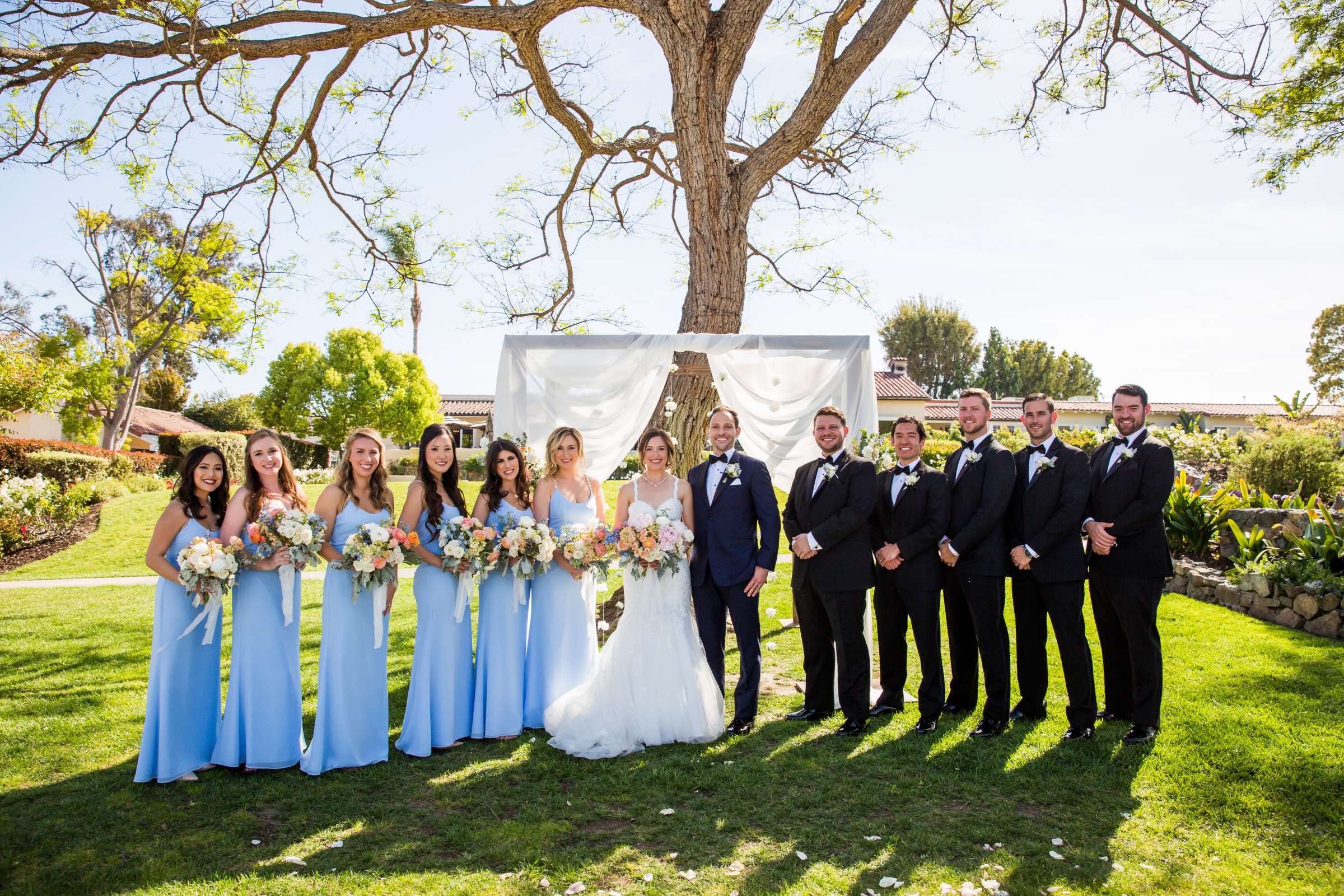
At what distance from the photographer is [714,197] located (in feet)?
28.6

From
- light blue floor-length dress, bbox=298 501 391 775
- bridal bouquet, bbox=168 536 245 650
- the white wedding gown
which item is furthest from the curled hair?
bridal bouquet, bbox=168 536 245 650

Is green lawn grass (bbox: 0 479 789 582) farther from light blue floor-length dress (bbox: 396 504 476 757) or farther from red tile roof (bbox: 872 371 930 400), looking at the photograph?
red tile roof (bbox: 872 371 930 400)

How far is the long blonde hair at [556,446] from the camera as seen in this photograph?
591cm

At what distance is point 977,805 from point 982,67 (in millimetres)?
9402

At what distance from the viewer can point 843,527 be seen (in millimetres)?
5504

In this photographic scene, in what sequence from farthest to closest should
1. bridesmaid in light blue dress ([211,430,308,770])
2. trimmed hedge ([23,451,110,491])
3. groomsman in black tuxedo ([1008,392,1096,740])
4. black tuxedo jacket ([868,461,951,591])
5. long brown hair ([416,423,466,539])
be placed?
trimmed hedge ([23,451,110,491])
black tuxedo jacket ([868,461,951,591])
long brown hair ([416,423,466,539])
groomsman in black tuxedo ([1008,392,1096,740])
bridesmaid in light blue dress ([211,430,308,770])

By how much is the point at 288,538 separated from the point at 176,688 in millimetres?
1130

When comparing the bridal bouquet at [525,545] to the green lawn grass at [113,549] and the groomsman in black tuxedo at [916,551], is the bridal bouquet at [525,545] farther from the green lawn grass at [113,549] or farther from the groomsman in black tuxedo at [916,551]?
the green lawn grass at [113,549]

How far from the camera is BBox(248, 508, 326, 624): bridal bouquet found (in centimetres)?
475

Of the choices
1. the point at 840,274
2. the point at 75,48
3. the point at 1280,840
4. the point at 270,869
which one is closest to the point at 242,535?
the point at 270,869

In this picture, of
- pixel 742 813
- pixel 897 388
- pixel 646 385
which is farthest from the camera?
pixel 897 388

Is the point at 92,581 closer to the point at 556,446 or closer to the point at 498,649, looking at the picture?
the point at 498,649

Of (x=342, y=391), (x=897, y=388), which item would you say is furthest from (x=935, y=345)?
(x=342, y=391)

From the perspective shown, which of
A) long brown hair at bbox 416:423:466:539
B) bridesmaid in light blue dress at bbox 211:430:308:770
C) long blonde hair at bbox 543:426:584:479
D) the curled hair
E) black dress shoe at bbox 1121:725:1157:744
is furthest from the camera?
long blonde hair at bbox 543:426:584:479
